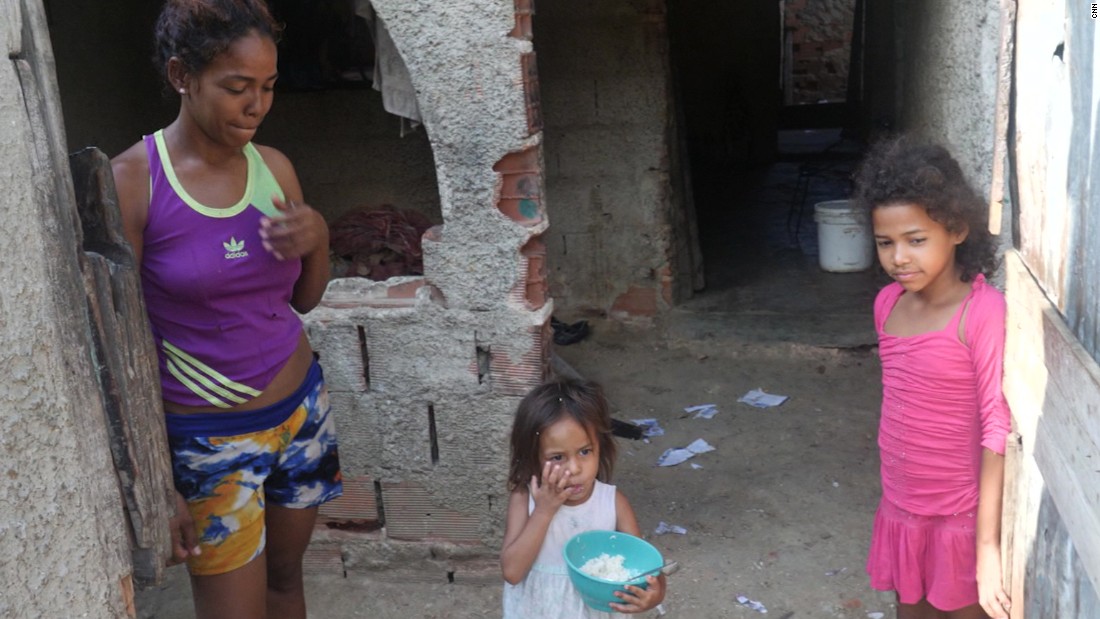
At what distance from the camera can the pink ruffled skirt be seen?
7.89 ft

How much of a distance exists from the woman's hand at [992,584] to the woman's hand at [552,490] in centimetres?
92

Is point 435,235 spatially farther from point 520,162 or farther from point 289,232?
point 289,232

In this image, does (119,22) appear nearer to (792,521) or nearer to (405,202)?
(405,202)

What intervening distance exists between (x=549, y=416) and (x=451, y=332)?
1111 mm

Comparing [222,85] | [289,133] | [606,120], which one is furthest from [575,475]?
[289,133]

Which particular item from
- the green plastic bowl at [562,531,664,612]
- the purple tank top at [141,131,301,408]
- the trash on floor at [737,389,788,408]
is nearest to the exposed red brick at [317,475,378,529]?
the purple tank top at [141,131,301,408]

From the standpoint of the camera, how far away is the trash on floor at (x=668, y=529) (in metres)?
3.96

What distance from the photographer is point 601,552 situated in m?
2.31

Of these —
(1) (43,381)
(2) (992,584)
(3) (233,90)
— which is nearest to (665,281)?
(2) (992,584)

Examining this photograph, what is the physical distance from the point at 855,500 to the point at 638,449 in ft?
3.37

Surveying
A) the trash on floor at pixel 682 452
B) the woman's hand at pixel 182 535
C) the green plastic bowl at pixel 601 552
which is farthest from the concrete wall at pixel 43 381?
the trash on floor at pixel 682 452

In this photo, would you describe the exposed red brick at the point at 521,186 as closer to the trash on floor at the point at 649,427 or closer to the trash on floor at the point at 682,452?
the trash on floor at the point at 682,452

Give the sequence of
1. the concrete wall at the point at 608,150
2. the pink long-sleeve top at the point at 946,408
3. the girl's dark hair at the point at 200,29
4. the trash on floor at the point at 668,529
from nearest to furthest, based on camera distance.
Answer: the girl's dark hair at the point at 200,29, the pink long-sleeve top at the point at 946,408, the trash on floor at the point at 668,529, the concrete wall at the point at 608,150

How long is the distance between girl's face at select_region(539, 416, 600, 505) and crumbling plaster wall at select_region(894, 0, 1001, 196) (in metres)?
1.55
